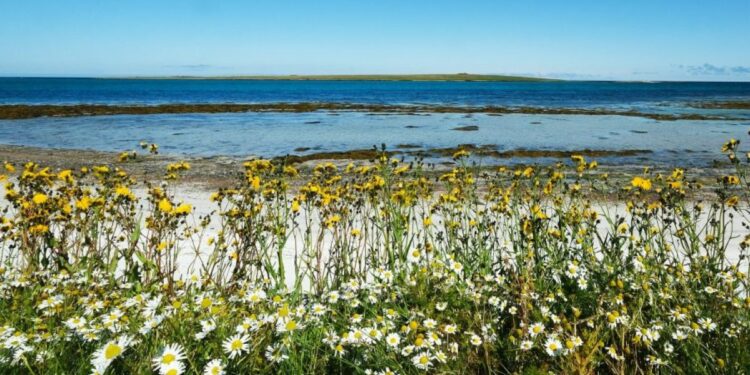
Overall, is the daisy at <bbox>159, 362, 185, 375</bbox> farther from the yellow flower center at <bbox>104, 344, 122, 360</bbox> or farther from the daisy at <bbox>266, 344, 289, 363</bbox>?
the daisy at <bbox>266, 344, 289, 363</bbox>

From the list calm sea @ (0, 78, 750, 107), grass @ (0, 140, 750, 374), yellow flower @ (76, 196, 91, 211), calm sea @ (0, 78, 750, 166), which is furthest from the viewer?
calm sea @ (0, 78, 750, 107)

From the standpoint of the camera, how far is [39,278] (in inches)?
142

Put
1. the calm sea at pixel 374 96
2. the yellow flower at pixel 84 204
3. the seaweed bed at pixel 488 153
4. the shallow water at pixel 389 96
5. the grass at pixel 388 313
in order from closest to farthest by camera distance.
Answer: the grass at pixel 388 313, the yellow flower at pixel 84 204, the seaweed bed at pixel 488 153, the shallow water at pixel 389 96, the calm sea at pixel 374 96

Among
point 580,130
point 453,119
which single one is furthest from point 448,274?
point 453,119

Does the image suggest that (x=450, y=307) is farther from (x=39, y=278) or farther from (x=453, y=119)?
(x=453, y=119)

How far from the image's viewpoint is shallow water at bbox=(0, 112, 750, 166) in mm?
18312

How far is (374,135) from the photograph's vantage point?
908 inches

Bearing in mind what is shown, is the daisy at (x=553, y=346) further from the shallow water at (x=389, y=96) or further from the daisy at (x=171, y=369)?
the shallow water at (x=389, y=96)

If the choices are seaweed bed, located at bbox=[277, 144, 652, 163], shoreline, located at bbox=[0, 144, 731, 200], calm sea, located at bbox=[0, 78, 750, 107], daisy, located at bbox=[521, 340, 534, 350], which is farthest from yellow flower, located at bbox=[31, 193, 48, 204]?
calm sea, located at bbox=[0, 78, 750, 107]

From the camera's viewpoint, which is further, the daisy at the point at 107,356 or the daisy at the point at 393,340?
the daisy at the point at 393,340

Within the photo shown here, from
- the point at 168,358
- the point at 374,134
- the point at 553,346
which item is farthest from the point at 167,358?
the point at 374,134

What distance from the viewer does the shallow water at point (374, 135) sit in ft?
60.1

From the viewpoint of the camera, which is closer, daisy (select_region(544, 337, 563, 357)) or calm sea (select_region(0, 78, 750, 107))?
daisy (select_region(544, 337, 563, 357))

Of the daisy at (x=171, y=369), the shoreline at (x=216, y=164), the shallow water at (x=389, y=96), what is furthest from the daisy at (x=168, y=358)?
the shallow water at (x=389, y=96)
